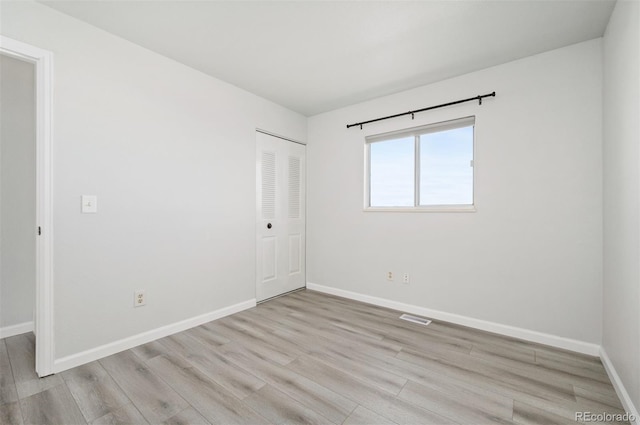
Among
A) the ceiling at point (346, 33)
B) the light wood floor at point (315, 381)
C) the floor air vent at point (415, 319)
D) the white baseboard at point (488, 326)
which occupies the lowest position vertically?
the floor air vent at point (415, 319)

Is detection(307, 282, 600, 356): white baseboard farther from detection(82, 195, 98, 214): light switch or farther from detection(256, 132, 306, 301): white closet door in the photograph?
detection(82, 195, 98, 214): light switch

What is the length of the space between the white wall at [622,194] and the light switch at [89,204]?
3.38 m

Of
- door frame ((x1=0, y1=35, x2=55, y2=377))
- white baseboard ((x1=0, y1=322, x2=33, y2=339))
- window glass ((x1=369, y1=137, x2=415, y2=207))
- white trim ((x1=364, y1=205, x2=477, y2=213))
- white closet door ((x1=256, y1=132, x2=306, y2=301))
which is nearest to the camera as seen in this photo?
door frame ((x1=0, y1=35, x2=55, y2=377))

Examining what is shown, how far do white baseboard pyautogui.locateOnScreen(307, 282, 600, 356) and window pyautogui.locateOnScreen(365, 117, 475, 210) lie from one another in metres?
1.09

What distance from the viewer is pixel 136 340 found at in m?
2.35

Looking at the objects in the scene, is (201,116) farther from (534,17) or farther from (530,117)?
(530,117)

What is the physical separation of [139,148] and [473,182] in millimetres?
3057

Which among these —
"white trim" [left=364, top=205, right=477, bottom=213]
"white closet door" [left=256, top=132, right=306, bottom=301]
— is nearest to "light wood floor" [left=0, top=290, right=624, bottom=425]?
"white closet door" [left=256, top=132, right=306, bottom=301]

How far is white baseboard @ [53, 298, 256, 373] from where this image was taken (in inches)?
78.9

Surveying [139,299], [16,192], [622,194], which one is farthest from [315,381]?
[16,192]

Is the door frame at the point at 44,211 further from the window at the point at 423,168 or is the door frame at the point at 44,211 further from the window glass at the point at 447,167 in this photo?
the window glass at the point at 447,167

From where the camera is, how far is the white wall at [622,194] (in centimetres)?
150

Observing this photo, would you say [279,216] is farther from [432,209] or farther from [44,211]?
[44,211]

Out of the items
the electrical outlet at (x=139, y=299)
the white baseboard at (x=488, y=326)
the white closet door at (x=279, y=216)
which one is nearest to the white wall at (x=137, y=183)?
the electrical outlet at (x=139, y=299)
